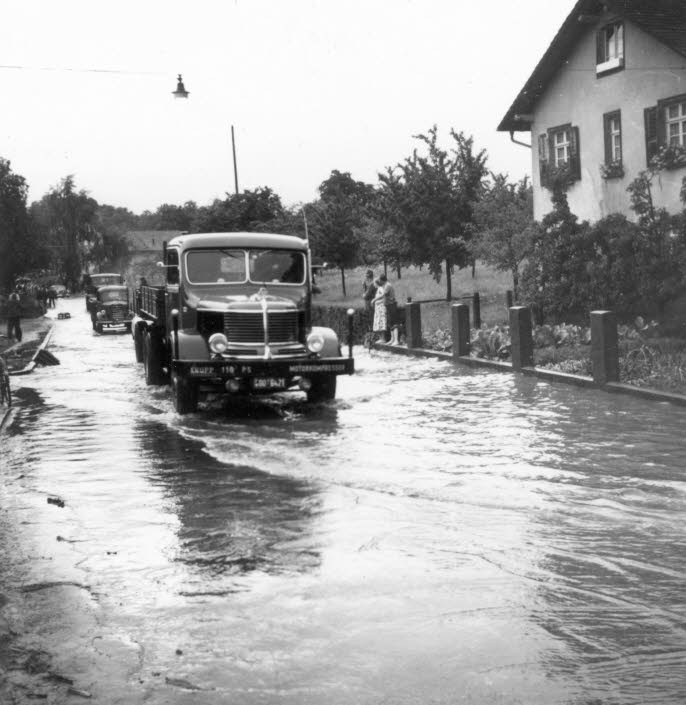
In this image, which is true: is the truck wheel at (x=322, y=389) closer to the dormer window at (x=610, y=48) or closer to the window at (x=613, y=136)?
the window at (x=613, y=136)

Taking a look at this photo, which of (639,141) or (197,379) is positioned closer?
(197,379)

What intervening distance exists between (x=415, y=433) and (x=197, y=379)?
10.8ft

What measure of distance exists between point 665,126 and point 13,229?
37785 mm

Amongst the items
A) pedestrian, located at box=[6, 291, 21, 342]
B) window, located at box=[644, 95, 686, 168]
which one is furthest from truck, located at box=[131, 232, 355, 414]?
pedestrian, located at box=[6, 291, 21, 342]

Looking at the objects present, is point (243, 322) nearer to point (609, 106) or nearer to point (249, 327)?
point (249, 327)

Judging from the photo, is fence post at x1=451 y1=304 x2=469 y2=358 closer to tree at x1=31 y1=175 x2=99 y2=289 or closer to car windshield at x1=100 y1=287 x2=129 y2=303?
car windshield at x1=100 y1=287 x2=129 y2=303

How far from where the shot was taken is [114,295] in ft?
131

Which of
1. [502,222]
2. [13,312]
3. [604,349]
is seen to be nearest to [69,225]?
[13,312]

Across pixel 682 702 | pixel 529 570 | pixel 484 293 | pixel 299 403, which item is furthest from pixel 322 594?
pixel 484 293

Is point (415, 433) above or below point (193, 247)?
below

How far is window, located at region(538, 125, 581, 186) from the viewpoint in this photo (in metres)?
27.8

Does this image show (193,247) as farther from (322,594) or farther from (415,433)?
(322,594)

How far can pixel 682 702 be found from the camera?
4355 millimetres

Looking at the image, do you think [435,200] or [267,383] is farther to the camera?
[435,200]
